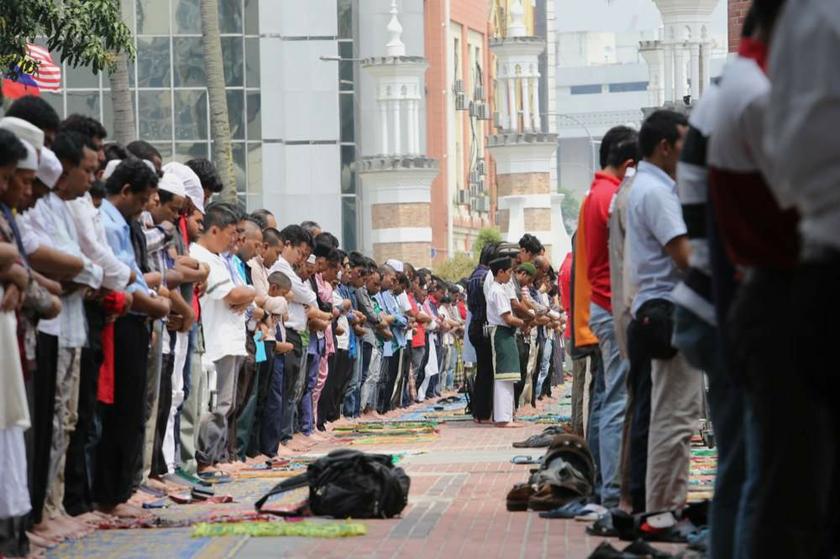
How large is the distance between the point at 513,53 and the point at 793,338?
8680 centimetres

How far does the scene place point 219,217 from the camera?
53.3 feet

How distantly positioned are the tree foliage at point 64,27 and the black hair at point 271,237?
105 inches

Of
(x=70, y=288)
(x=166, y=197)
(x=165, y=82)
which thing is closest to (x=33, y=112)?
(x=70, y=288)

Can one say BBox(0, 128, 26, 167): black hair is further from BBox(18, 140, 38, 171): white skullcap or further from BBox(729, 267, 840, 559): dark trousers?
BBox(729, 267, 840, 559): dark trousers

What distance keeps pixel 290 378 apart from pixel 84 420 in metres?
8.09

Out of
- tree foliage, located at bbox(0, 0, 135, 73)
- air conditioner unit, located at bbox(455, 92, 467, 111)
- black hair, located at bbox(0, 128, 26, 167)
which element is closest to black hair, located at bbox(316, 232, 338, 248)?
tree foliage, located at bbox(0, 0, 135, 73)

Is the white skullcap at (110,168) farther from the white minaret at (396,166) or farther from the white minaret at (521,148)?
the white minaret at (521,148)

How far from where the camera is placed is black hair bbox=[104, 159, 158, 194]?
505 inches

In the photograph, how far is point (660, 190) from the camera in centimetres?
1003

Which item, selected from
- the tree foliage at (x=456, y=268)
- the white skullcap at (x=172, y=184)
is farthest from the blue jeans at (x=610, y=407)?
the tree foliage at (x=456, y=268)

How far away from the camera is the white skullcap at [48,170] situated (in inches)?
414

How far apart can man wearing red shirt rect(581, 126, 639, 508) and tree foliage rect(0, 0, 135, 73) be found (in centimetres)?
1016

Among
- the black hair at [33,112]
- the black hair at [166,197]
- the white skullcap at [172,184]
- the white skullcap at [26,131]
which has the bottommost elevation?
the black hair at [166,197]

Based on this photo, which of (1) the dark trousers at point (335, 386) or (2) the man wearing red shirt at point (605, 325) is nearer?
(2) the man wearing red shirt at point (605, 325)
